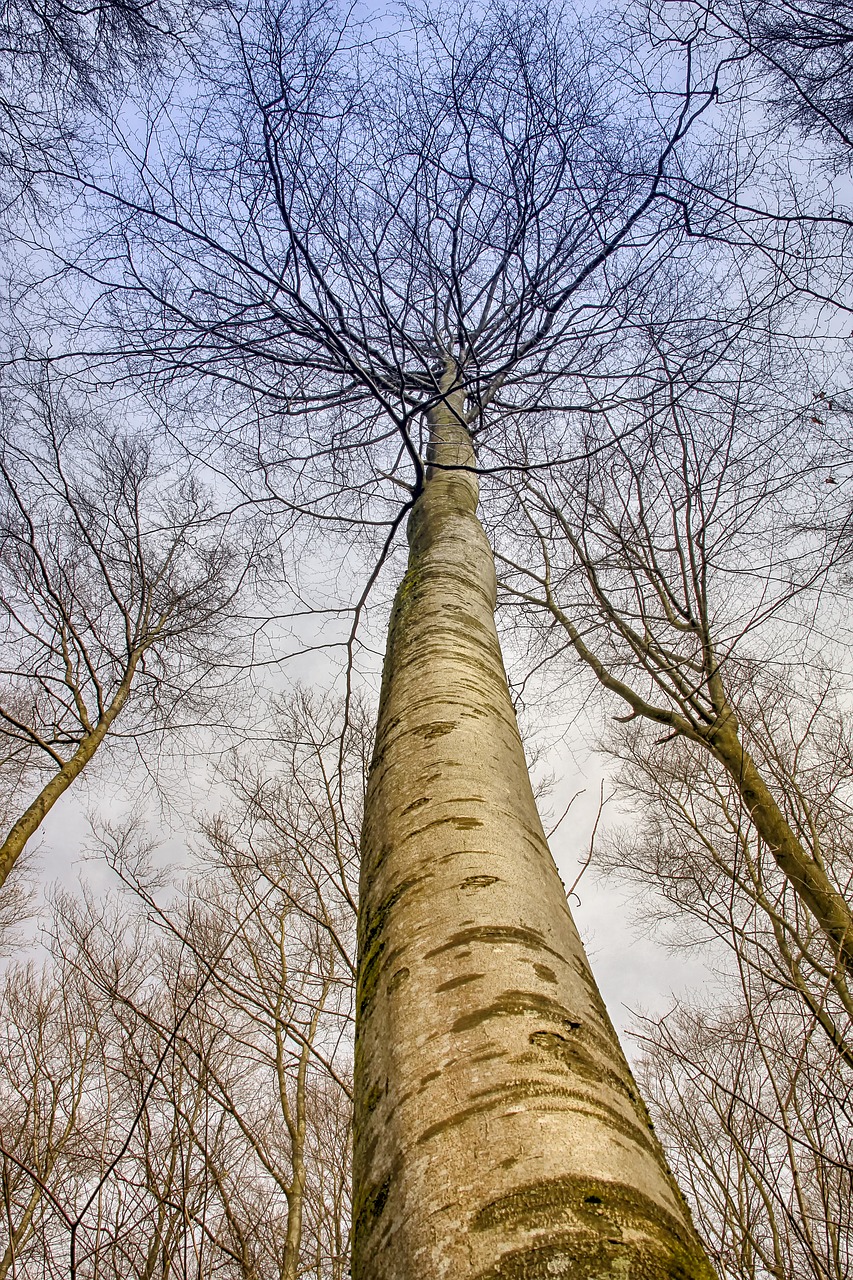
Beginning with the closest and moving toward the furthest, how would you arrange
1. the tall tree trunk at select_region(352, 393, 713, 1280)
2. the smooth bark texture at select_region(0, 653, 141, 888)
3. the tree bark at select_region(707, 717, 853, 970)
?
the tall tree trunk at select_region(352, 393, 713, 1280), the tree bark at select_region(707, 717, 853, 970), the smooth bark texture at select_region(0, 653, 141, 888)

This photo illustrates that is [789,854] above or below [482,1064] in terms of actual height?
above

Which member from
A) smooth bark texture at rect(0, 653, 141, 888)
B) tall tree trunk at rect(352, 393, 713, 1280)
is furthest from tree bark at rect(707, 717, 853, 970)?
smooth bark texture at rect(0, 653, 141, 888)

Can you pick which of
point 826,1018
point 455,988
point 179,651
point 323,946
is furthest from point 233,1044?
point 455,988

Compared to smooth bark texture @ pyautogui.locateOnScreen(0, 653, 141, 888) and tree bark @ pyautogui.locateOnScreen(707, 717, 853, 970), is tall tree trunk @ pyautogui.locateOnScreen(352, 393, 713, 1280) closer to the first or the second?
tree bark @ pyautogui.locateOnScreen(707, 717, 853, 970)

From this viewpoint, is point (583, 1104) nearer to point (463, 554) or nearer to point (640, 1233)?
point (640, 1233)

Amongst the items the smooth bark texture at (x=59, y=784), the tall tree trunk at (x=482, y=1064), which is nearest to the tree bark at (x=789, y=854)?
the tall tree trunk at (x=482, y=1064)

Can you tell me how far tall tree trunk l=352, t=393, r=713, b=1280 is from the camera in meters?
0.51

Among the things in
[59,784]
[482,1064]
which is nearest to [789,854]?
[482,1064]

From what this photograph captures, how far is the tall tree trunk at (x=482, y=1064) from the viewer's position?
509 mm

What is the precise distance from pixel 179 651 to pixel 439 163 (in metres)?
5.77

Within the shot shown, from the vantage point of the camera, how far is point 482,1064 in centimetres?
65

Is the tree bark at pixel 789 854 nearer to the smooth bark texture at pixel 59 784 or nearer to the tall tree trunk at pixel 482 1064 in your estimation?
the tall tree trunk at pixel 482 1064

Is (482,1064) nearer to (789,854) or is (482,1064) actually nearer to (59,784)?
(789,854)

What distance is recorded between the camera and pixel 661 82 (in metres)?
2.14
